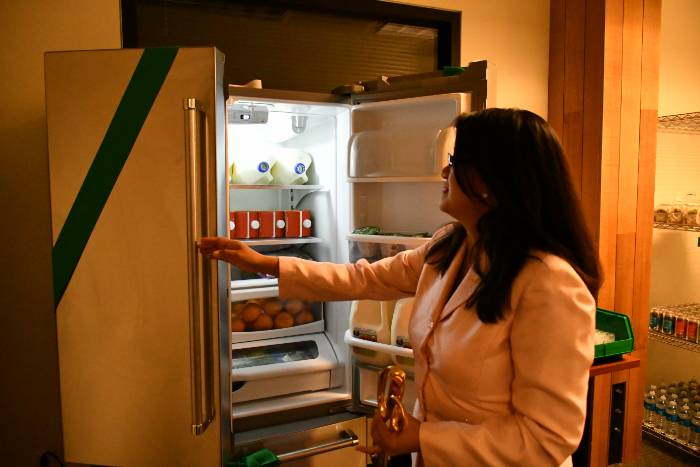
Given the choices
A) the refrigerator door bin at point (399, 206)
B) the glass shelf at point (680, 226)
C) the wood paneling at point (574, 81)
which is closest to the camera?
the refrigerator door bin at point (399, 206)

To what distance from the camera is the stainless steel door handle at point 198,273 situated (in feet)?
4.34

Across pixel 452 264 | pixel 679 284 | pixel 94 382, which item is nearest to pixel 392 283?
pixel 452 264

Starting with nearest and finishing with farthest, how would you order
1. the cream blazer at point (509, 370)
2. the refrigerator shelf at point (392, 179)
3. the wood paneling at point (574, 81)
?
1. the cream blazer at point (509, 370)
2. the refrigerator shelf at point (392, 179)
3. the wood paneling at point (574, 81)

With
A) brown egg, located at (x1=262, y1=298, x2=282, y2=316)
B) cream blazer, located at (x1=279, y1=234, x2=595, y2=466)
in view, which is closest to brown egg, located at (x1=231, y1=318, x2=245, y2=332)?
brown egg, located at (x1=262, y1=298, x2=282, y2=316)

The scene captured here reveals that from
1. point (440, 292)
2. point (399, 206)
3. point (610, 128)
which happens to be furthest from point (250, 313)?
point (610, 128)

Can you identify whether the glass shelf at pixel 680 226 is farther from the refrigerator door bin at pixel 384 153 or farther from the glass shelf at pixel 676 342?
the refrigerator door bin at pixel 384 153

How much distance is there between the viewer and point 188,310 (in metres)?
1.38

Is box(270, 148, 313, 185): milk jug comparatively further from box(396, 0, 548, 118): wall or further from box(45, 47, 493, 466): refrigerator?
box(396, 0, 548, 118): wall

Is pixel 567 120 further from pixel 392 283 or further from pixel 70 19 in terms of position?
pixel 70 19

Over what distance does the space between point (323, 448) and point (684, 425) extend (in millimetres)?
1940

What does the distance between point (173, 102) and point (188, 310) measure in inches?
23.1

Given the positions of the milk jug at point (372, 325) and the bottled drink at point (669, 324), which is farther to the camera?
the bottled drink at point (669, 324)

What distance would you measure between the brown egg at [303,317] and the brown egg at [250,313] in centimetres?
19

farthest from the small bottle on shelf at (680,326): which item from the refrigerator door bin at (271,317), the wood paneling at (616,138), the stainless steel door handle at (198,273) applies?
the stainless steel door handle at (198,273)
